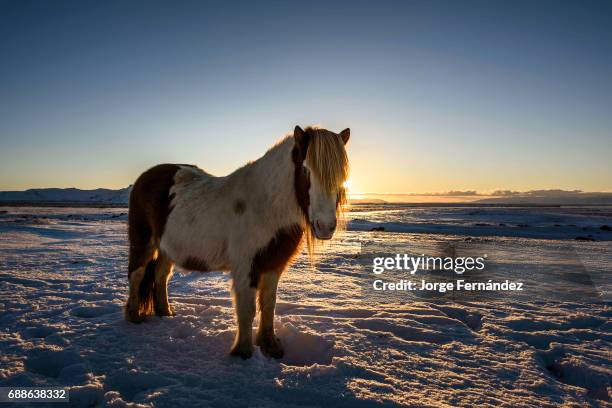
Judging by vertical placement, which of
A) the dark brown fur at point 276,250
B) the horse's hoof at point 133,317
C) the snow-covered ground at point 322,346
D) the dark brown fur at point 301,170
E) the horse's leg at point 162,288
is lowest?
the snow-covered ground at point 322,346

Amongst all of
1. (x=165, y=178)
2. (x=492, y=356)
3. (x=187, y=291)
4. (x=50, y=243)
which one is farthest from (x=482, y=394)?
(x=50, y=243)

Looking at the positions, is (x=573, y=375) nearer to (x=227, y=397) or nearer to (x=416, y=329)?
(x=416, y=329)

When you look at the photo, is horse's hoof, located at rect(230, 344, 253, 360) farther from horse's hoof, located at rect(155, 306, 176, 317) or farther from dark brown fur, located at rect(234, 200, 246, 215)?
horse's hoof, located at rect(155, 306, 176, 317)

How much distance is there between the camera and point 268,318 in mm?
3350

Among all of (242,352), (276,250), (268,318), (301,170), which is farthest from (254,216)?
(242,352)

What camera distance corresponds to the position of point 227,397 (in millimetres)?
2410

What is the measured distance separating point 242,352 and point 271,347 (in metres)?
0.35

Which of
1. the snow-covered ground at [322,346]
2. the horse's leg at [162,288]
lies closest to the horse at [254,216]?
the horse's leg at [162,288]

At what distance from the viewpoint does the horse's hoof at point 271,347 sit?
129 inches

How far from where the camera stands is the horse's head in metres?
2.44

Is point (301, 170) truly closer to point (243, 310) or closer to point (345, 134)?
point (345, 134)

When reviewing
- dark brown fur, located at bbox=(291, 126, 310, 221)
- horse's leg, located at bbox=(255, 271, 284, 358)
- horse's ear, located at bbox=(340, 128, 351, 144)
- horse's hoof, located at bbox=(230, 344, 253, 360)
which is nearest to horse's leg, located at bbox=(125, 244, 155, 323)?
horse's hoof, located at bbox=(230, 344, 253, 360)

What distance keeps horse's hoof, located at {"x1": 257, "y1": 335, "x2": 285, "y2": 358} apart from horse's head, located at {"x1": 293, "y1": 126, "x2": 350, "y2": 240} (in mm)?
1464

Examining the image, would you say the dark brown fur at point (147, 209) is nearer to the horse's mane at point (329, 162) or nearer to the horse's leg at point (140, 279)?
the horse's leg at point (140, 279)
